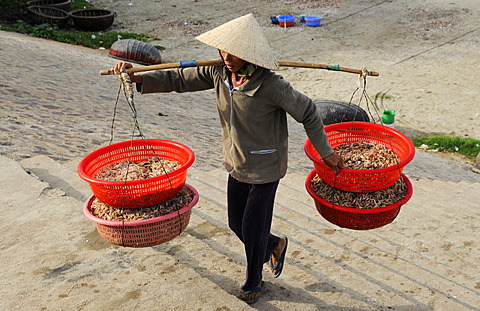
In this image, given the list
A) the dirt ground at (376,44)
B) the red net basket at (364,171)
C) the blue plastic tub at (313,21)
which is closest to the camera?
the red net basket at (364,171)

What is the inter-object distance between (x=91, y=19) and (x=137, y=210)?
1599 cm

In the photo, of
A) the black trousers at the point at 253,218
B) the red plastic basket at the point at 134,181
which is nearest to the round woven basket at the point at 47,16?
the red plastic basket at the point at 134,181

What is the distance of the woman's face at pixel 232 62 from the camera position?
2945 mm

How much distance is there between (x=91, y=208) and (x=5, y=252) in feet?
2.58

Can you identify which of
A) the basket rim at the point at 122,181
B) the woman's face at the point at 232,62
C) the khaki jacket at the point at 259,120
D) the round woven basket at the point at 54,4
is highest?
the woman's face at the point at 232,62

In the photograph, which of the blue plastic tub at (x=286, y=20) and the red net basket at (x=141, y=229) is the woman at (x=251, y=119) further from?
the blue plastic tub at (x=286, y=20)

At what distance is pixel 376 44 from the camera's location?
1609cm

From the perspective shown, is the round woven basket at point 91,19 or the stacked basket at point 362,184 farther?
the round woven basket at point 91,19

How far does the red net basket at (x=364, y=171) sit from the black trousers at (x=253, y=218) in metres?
0.45

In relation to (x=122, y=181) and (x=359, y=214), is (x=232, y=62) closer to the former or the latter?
(x=122, y=181)

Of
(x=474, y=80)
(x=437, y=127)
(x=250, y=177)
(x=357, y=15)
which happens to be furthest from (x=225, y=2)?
(x=250, y=177)

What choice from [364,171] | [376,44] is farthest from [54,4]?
[364,171]

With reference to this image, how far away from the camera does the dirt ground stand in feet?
38.3

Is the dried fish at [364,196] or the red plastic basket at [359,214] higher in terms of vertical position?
the dried fish at [364,196]
